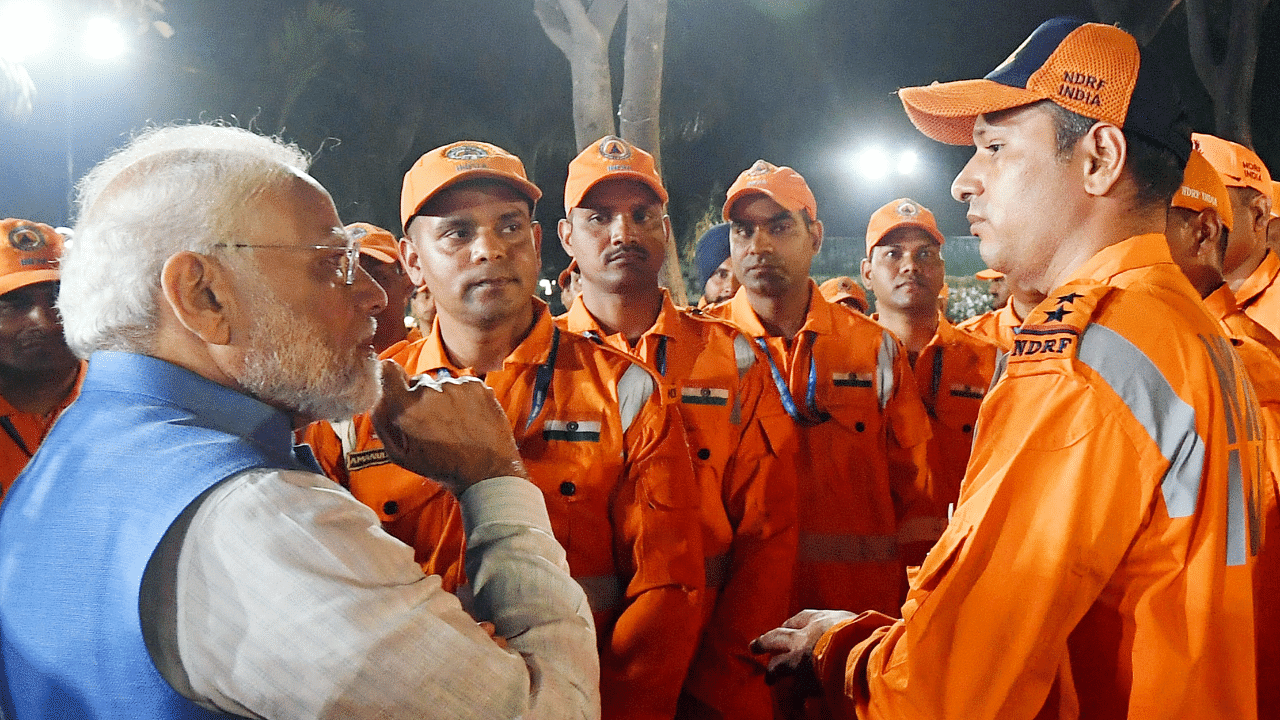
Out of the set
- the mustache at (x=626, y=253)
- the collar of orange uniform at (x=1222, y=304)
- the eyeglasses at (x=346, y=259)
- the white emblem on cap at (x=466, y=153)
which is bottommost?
the collar of orange uniform at (x=1222, y=304)

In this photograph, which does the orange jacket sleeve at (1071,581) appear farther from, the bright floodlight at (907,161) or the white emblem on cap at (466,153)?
the bright floodlight at (907,161)

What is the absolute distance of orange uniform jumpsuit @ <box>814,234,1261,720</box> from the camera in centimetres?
162

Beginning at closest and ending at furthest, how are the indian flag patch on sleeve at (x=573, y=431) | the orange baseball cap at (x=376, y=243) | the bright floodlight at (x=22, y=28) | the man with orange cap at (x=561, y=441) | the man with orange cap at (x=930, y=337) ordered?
1. the man with orange cap at (x=561, y=441)
2. the indian flag patch on sleeve at (x=573, y=431)
3. the man with orange cap at (x=930, y=337)
4. the orange baseball cap at (x=376, y=243)
5. the bright floodlight at (x=22, y=28)

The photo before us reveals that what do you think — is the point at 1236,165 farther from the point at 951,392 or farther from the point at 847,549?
the point at 847,549

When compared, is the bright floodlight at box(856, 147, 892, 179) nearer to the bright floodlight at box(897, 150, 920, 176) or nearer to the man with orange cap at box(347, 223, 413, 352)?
the bright floodlight at box(897, 150, 920, 176)

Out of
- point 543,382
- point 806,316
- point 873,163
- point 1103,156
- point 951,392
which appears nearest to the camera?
point 1103,156

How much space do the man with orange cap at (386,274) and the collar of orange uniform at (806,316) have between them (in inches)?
68.4

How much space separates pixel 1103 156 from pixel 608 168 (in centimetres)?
210

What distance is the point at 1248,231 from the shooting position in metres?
4.21

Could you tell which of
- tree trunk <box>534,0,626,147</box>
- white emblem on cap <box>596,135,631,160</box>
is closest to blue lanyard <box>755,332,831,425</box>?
white emblem on cap <box>596,135,631,160</box>

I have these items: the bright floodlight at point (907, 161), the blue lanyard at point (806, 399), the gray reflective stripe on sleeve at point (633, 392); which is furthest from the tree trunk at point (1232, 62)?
the gray reflective stripe on sleeve at point (633, 392)

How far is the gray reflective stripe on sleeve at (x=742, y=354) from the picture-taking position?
3.58 metres

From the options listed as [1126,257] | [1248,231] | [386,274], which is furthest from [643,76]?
[1126,257]

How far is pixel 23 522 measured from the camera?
1.49 m
